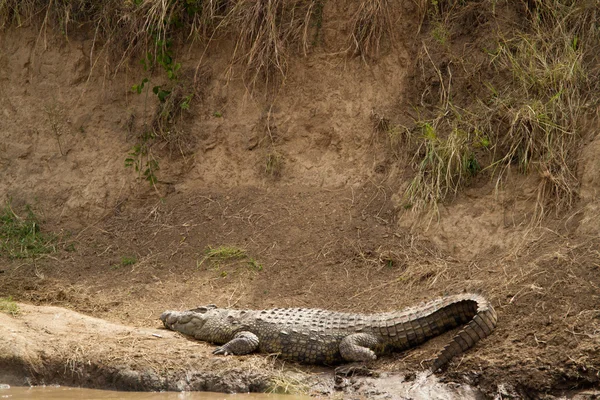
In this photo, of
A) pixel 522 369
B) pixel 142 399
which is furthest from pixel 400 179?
pixel 142 399

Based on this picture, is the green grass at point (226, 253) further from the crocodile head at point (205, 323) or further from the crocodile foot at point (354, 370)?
the crocodile foot at point (354, 370)

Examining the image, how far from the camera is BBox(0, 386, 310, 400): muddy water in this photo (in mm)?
6418

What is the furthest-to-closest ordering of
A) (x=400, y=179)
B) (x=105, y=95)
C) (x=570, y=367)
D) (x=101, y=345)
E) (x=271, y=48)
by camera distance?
1. (x=105, y=95)
2. (x=271, y=48)
3. (x=400, y=179)
4. (x=101, y=345)
5. (x=570, y=367)

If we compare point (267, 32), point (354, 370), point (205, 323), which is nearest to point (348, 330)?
point (354, 370)

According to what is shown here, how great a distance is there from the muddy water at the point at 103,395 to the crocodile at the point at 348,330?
25.2 inches

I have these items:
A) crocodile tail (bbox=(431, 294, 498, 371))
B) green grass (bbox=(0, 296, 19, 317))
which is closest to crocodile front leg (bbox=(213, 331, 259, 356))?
crocodile tail (bbox=(431, 294, 498, 371))

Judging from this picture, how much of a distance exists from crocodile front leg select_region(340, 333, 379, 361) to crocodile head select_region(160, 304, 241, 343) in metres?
0.95

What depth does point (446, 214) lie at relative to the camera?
27.6 feet

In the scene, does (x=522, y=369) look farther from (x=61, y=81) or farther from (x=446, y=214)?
(x=61, y=81)

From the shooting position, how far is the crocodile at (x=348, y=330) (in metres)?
6.58

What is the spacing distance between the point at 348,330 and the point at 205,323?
126cm

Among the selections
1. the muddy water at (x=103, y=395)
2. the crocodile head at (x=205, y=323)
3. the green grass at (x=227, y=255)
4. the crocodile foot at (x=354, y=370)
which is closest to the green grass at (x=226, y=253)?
the green grass at (x=227, y=255)

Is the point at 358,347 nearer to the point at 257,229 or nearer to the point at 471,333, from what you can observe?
the point at 471,333

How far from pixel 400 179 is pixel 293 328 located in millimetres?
2494
